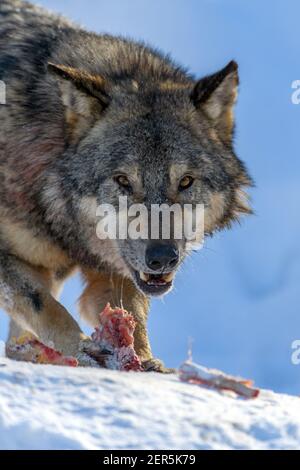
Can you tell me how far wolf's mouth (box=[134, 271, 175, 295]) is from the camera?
660 cm

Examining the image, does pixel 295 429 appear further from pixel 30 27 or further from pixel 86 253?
pixel 30 27

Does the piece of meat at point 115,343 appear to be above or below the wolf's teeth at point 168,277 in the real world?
below

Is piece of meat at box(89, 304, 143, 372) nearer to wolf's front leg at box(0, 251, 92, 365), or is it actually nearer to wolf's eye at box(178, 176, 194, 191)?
wolf's front leg at box(0, 251, 92, 365)

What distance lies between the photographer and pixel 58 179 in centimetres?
704

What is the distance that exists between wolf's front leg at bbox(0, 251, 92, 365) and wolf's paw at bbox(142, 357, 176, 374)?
589 millimetres

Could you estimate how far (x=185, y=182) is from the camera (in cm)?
671

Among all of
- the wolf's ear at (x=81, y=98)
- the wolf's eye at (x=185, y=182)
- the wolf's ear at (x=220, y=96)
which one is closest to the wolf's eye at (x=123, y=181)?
the wolf's eye at (x=185, y=182)

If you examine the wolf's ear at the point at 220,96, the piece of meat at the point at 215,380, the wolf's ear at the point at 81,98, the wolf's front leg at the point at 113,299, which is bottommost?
the piece of meat at the point at 215,380

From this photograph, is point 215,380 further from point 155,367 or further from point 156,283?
point 156,283

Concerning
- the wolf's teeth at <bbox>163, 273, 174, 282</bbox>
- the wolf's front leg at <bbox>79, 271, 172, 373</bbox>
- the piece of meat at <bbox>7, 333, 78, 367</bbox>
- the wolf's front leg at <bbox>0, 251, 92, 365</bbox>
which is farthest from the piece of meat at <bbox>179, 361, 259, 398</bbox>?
the wolf's front leg at <bbox>79, 271, 172, 373</bbox>

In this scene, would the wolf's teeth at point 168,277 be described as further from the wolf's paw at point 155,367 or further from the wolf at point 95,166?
the wolf's paw at point 155,367

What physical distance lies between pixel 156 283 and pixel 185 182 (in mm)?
825

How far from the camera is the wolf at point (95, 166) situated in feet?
21.8

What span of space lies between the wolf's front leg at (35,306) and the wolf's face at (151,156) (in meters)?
0.60
